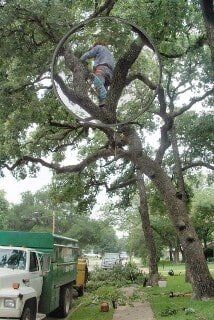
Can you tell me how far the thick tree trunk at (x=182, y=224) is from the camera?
567 inches

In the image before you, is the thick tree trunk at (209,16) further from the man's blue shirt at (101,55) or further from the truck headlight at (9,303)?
the truck headlight at (9,303)

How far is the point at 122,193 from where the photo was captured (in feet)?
95.5

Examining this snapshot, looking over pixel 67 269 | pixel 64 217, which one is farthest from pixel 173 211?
pixel 64 217

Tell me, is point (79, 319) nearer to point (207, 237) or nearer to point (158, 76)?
point (158, 76)

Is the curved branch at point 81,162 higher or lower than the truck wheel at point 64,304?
higher

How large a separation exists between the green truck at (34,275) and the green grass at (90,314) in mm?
447

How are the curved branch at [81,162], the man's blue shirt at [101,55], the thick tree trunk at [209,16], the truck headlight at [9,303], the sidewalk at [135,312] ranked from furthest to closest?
the curved branch at [81,162] → the sidewalk at [135,312] → the truck headlight at [9,303] → the thick tree trunk at [209,16] → the man's blue shirt at [101,55]

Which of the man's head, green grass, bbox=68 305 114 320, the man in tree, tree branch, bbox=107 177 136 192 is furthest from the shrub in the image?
the man's head

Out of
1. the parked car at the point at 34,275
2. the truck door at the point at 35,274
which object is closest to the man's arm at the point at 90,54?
the parked car at the point at 34,275

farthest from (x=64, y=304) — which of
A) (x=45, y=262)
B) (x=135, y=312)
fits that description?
(x=45, y=262)

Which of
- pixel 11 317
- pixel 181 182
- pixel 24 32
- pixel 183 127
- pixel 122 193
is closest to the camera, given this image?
pixel 11 317

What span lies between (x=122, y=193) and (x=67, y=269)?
14.1 meters

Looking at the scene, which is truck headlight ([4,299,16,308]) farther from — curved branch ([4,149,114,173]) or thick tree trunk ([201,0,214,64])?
curved branch ([4,149,114,173])

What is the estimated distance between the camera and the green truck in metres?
9.65
